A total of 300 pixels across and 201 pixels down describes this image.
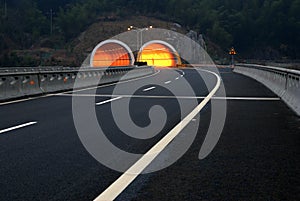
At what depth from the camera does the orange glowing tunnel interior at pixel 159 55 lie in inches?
2958

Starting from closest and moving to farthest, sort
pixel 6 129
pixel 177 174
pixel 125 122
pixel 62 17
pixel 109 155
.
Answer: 1. pixel 177 174
2. pixel 109 155
3. pixel 6 129
4. pixel 125 122
5. pixel 62 17

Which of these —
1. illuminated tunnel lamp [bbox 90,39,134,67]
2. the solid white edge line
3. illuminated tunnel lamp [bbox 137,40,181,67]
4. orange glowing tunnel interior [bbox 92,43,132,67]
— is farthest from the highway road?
illuminated tunnel lamp [bbox 137,40,181,67]

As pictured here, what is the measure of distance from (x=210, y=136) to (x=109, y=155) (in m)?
2.27

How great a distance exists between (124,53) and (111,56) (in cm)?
352

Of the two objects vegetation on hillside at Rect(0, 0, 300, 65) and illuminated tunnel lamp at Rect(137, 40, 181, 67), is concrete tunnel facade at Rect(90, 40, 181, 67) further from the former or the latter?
vegetation on hillside at Rect(0, 0, 300, 65)

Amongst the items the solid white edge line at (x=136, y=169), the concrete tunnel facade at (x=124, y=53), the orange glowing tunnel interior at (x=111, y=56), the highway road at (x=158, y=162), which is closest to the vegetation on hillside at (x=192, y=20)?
the orange glowing tunnel interior at (x=111, y=56)

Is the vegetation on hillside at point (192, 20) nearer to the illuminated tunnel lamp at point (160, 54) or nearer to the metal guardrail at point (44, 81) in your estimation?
the illuminated tunnel lamp at point (160, 54)

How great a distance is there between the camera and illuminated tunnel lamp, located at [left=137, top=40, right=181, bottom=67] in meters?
72.5

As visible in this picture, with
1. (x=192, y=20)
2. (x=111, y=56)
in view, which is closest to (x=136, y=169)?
(x=111, y=56)

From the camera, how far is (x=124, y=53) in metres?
71.6

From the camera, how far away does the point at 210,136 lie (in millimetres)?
6777

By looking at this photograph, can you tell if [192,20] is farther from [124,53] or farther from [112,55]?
[124,53]

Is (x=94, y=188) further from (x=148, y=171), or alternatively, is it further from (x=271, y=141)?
(x=271, y=141)

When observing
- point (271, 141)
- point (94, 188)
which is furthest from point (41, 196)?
point (271, 141)
